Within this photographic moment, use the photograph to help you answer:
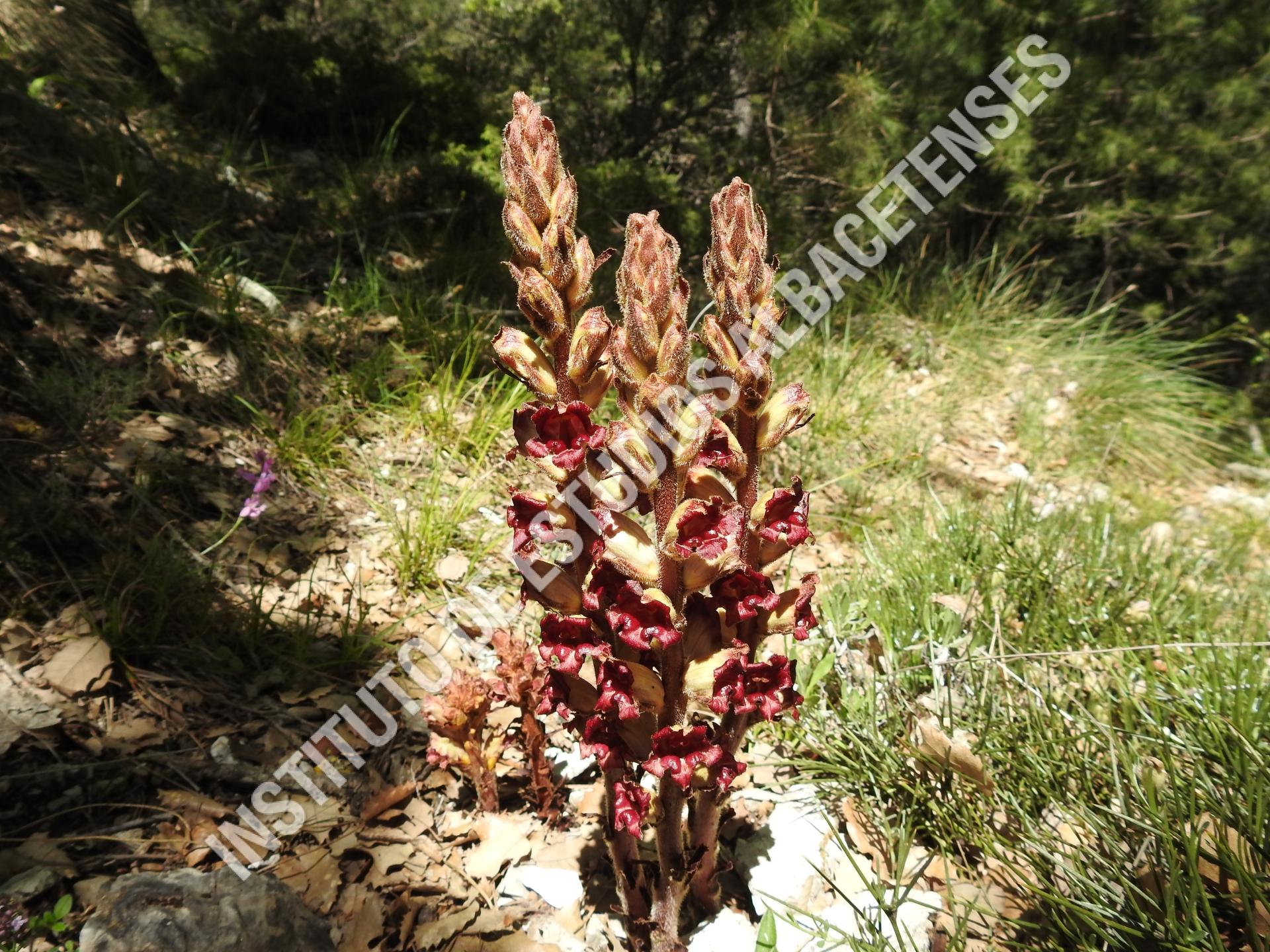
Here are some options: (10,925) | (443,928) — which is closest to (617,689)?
(443,928)

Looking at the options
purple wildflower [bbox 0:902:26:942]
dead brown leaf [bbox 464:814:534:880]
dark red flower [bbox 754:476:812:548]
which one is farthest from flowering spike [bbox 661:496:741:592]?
purple wildflower [bbox 0:902:26:942]

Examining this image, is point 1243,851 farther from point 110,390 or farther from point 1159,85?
point 1159,85

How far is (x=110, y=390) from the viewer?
2832mm

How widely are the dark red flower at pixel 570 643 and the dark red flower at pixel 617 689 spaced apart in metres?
0.05

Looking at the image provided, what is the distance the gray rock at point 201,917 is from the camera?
58.3 inches

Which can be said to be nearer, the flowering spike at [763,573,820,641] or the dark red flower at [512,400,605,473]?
the dark red flower at [512,400,605,473]

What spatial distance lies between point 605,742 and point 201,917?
1.01 m

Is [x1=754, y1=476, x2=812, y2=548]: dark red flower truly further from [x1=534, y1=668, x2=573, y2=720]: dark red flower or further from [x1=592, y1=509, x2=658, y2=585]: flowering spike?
[x1=534, y1=668, x2=573, y2=720]: dark red flower

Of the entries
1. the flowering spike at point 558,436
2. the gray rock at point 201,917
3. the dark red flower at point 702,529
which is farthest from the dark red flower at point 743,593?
the gray rock at point 201,917

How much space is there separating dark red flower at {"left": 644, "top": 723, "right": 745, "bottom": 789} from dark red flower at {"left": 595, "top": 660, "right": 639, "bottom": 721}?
0.24 ft

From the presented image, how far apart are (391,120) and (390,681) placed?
16.4ft

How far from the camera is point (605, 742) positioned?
4.39 feet

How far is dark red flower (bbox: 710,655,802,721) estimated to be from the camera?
124 centimetres

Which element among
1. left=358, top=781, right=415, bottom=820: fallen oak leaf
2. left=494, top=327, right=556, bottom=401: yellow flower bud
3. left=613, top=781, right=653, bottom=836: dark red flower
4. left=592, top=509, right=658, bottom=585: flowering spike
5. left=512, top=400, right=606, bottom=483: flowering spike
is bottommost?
left=358, top=781, right=415, bottom=820: fallen oak leaf
